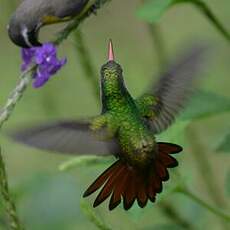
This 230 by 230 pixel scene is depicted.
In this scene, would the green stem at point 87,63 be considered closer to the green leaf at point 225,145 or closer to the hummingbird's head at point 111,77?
the green leaf at point 225,145

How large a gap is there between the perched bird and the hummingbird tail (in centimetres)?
71

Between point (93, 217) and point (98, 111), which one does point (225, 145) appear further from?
point (98, 111)

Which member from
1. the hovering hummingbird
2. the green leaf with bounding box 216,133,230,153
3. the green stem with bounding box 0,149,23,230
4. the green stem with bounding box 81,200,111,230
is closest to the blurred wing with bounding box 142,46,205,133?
the hovering hummingbird

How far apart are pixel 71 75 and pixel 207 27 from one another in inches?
46.1

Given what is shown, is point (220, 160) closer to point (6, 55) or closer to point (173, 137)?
point (6, 55)

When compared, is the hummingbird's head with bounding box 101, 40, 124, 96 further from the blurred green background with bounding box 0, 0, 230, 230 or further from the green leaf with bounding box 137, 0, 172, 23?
the green leaf with bounding box 137, 0, 172, 23

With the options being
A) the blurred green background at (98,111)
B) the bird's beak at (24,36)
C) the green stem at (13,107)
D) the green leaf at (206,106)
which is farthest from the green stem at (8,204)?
the green leaf at (206,106)

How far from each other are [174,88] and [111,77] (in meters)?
0.18

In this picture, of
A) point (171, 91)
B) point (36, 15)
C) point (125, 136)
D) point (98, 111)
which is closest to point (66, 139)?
point (125, 136)

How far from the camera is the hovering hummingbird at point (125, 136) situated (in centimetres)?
178

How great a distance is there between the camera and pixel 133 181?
1.82 m

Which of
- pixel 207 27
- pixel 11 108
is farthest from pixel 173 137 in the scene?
pixel 207 27

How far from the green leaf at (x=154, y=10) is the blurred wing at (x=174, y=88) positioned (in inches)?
18.8

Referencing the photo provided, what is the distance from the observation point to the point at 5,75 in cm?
705
